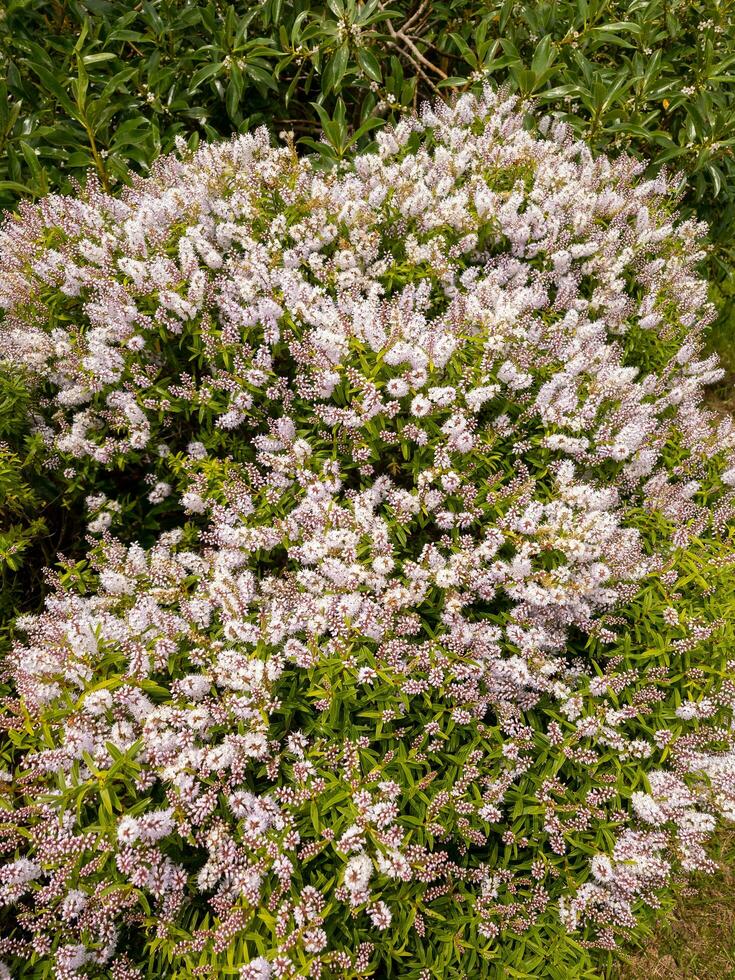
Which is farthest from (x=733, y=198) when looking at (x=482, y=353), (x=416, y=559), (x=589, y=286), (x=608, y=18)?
(x=416, y=559)

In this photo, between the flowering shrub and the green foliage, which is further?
the green foliage

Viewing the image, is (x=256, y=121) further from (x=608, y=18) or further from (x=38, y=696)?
(x=38, y=696)

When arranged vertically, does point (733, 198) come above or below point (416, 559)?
below

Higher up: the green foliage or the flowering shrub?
the green foliage

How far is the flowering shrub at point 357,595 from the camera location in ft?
8.63

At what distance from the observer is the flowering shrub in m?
2.63

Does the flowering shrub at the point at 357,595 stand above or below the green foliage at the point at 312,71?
below

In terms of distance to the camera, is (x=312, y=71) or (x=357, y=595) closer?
(x=357, y=595)

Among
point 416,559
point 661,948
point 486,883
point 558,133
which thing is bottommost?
point 661,948

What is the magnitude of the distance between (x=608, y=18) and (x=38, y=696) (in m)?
7.11

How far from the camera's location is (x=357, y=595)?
2.88 meters

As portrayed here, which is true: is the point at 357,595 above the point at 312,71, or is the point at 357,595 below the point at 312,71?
below

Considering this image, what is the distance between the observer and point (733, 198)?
21.1 feet

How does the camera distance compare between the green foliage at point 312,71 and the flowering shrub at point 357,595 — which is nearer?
the flowering shrub at point 357,595
